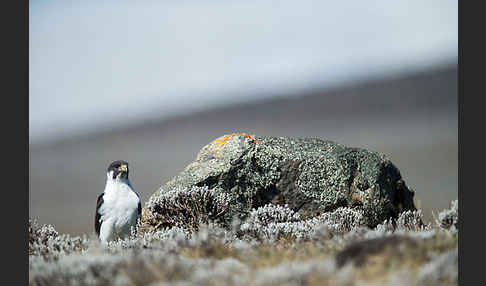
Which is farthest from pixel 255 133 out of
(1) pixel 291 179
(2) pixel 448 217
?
(2) pixel 448 217

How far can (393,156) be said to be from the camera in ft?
118

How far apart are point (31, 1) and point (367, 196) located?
201 inches

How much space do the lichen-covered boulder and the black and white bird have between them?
0.46 metres

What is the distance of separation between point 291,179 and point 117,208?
2.47 metres

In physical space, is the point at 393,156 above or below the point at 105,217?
above

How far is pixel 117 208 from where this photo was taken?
7180 mm

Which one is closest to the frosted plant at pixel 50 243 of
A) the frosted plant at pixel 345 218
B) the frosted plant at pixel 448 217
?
the frosted plant at pixel 345 218

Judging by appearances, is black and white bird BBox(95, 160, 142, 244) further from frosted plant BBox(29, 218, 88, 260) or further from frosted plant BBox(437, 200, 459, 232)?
frosted plant BBox(437, 200, 459, 232)

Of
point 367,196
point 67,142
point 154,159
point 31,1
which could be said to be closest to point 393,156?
point 154,159

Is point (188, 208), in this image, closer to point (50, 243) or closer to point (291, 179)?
point (291, 179)

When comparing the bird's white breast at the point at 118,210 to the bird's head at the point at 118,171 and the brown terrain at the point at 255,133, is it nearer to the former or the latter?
the bird's head at the point at 118,171

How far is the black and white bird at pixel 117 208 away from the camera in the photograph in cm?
718

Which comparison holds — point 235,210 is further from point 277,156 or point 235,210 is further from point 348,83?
point 348,83

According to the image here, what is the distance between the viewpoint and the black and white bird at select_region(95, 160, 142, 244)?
718 centimetres
